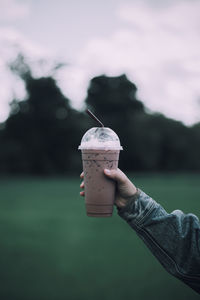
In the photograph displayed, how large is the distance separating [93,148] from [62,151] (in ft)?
125

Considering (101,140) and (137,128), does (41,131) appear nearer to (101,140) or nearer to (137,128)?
(137,128)

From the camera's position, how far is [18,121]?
1574 inches

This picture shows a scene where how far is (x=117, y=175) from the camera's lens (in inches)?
85.9

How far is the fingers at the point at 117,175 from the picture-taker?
2.16 m

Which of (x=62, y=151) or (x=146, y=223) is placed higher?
(x=146, y=223)

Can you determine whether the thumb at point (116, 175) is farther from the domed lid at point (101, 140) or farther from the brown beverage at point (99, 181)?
the domed lid at point (101, 140)

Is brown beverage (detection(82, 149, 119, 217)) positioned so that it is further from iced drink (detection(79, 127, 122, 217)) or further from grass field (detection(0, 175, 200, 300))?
grass field (detection(0, 175, 200, 300))

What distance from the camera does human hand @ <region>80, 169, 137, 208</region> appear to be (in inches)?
83.4

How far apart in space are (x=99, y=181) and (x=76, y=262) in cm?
786

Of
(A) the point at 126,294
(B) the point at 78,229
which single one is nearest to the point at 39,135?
(B) the point at 78,229

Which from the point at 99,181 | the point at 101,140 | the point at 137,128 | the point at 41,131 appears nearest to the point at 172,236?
Answer: the point at 99,181

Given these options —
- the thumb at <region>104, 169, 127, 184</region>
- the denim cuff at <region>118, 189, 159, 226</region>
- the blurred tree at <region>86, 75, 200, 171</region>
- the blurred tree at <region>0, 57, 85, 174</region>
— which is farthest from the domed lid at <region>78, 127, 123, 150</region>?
the blurred tree at <region>0, 57, 85, 174</region>

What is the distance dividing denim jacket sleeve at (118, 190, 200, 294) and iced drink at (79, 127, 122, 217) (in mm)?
250

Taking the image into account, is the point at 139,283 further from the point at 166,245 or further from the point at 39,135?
the point at 39,135
